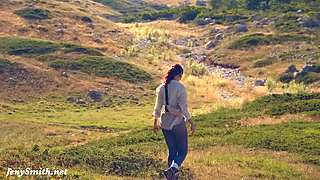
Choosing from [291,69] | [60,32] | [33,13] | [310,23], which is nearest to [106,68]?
[60,32]

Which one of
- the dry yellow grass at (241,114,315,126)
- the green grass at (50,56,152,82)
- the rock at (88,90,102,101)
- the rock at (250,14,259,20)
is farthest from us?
the rock at (250,14,259,20)

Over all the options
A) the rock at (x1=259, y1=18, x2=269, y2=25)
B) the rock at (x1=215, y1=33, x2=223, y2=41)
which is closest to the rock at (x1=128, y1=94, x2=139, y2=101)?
the rock at (x1=215, y1=33, x2=223, y2=41)

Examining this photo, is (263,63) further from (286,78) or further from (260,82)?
(260,82)

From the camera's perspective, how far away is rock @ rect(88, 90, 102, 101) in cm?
3787

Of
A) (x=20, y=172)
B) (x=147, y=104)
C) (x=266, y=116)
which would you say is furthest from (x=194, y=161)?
(x=147, y=104)

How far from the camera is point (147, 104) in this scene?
37812mm

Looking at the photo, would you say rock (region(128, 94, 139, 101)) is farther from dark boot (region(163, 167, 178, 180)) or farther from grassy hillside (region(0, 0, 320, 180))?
dark boot (region(163, 167, 178, 180))

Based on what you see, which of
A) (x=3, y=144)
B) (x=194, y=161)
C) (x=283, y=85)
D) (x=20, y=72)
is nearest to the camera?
(x=194, y=161)

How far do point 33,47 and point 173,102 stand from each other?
40.1 meters

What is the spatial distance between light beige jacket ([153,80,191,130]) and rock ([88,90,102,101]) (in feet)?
90.4

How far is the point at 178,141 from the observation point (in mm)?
10539

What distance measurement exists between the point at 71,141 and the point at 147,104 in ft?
45.5

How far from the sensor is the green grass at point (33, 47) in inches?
1852

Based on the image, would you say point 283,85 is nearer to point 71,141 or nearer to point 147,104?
point 147,104
